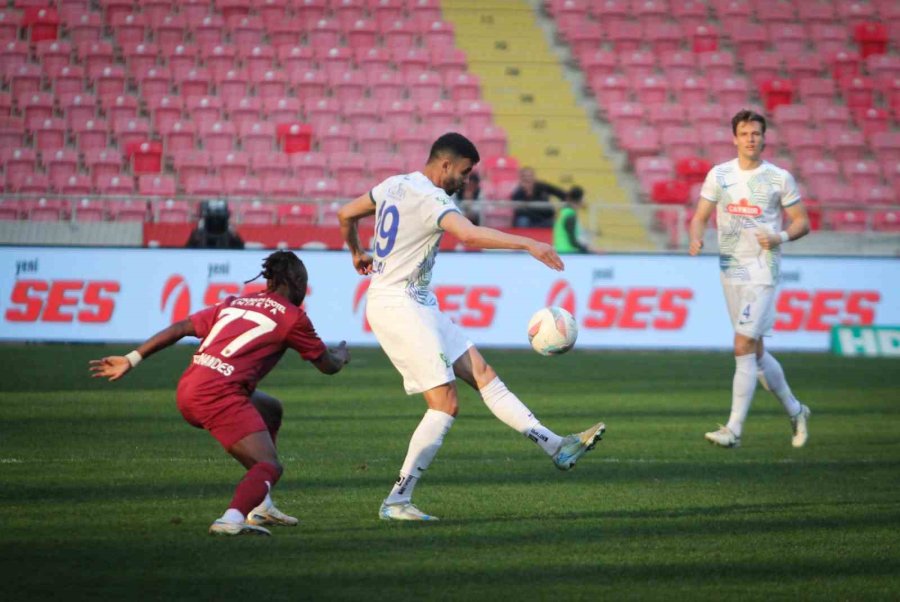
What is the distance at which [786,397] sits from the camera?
1089cm

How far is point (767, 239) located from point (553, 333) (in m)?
2.93

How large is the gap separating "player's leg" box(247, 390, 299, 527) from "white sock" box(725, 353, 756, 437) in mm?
4447

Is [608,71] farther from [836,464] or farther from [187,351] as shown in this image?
[836,464]

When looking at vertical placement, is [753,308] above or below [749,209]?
below

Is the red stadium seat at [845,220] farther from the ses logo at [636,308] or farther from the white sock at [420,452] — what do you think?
the white sock at [420,452]

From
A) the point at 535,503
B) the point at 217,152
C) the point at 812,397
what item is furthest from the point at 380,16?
the point at 535,503

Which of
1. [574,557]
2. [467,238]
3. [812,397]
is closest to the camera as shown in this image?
[574,557]

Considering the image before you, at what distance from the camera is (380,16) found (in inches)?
1121

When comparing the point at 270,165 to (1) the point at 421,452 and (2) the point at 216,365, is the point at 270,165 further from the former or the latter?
(2) the point at 216,365

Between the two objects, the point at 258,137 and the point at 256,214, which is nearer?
the point at 256,214

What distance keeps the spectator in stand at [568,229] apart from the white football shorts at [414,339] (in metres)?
12.1

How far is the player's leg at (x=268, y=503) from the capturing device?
7184 millimetres

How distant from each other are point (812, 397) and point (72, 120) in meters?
15.8

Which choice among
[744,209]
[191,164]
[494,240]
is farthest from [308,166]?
[494,240]
